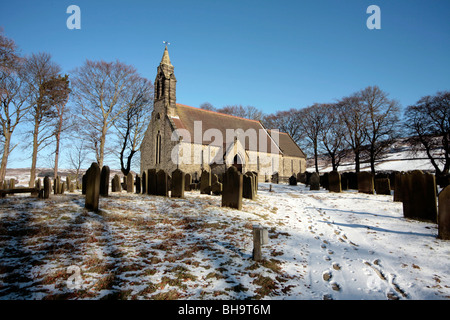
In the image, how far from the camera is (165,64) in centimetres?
2538

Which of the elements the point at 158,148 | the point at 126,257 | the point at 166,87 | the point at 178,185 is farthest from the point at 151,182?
the point at 166,87

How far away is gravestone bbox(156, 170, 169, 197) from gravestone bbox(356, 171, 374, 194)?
1119cm

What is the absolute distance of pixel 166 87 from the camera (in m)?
25.1

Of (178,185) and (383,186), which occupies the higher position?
(178,185)

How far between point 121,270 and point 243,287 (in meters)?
1.69

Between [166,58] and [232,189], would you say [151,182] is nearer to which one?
[232,189]

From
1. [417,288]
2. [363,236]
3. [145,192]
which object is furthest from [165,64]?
[417,288]

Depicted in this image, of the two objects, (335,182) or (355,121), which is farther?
(355,121)

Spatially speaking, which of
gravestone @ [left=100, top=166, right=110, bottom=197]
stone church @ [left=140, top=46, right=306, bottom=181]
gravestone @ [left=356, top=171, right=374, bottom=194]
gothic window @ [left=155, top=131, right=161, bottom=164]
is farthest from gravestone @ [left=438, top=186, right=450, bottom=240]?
gothic window @ [left=155, top=131, right=161, bottom=164]

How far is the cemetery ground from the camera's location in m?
2.88

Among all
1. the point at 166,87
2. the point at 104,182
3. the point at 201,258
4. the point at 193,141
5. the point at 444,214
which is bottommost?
the point at 201,258

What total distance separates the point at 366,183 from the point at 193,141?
16.5 metres

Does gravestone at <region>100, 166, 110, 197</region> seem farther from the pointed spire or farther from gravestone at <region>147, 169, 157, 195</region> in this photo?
the pointed spire

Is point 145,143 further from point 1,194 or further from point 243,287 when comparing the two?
point 243,287
